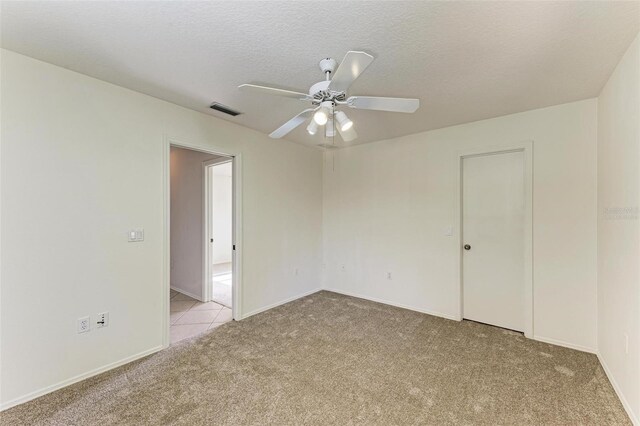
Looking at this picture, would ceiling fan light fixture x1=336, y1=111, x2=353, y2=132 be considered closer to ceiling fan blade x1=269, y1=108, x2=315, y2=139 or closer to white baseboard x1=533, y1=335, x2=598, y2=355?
ceiling fan blade x1=269, y1=108, x2=315, y2=139

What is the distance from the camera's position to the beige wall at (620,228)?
1.75 metres

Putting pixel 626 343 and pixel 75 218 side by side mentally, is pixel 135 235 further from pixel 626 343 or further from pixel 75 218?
pixel 626 343

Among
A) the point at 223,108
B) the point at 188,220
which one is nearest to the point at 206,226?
the point at 188,220

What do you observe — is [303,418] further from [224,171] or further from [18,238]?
[224,171]

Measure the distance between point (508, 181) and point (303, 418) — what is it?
3.11 meters

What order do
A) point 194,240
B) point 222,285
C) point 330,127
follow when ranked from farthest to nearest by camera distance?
1. point 222,285
2. point 194,240
3. point 330,127

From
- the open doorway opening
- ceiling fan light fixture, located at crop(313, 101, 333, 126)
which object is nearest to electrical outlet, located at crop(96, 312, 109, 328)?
the open doorway opening

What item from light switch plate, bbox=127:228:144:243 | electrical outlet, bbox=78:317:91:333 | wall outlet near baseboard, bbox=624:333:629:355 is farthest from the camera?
light switch plate, bbox=127:228:144:243

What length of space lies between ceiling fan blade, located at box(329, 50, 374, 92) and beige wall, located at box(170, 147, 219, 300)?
2.89 metres

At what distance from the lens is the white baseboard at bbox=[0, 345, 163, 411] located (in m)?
1.89

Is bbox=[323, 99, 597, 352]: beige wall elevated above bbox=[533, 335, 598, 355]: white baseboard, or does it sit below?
above

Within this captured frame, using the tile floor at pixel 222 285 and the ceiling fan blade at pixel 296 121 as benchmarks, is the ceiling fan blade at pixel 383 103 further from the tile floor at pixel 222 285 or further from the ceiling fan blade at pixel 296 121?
the tile floor at pixel 222 285

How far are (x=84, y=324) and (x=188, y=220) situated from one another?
2.36 m

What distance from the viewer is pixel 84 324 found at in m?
2.21
